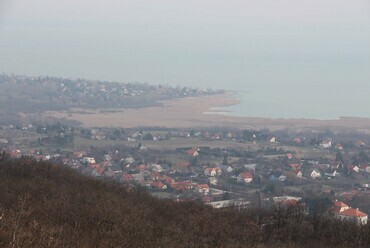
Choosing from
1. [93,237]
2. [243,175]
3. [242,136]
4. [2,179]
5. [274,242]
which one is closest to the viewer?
[93,237]

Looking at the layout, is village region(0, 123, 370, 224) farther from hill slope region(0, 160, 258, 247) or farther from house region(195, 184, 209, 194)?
hill slope region(0, 160, 258, 247)

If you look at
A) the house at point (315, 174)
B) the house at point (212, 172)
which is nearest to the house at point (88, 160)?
the house at point (212, 172)

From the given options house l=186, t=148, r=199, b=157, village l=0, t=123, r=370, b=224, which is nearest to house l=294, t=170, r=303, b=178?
village l=0, t=123, r=370, b=224

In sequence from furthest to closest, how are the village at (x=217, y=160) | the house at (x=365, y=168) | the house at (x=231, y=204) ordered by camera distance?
the house at (x=365, y=168), the village at (x=217, y=160), the house at (x=231, y=204)

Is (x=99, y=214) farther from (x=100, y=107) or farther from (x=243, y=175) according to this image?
(x=100, y=107)

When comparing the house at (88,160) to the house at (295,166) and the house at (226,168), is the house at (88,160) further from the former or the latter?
the house at (295,166)

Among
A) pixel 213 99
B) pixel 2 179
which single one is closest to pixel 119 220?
pixel 2 179
